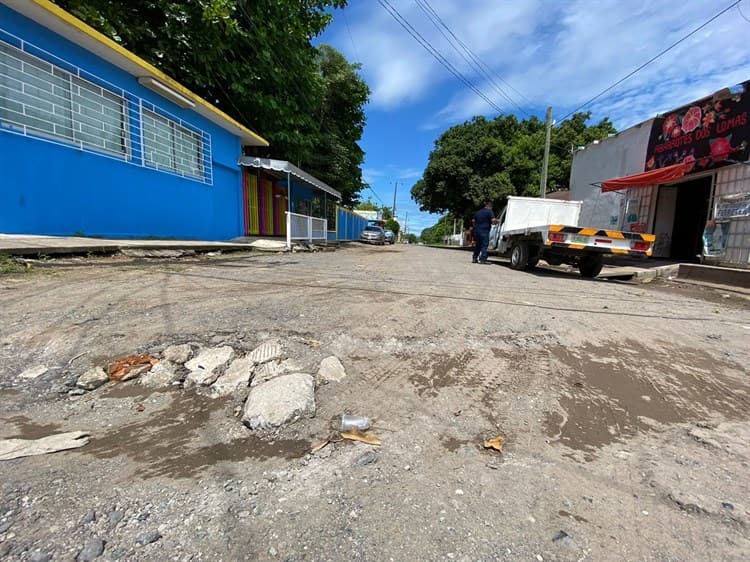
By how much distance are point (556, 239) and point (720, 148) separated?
6.32m

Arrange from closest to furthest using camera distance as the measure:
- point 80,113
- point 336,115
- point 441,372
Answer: point 441,372 < point 80,113 < point 336,115

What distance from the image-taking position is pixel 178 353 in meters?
2.58

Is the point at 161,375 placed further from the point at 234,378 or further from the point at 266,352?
the point at 266,352

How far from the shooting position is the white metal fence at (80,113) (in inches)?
211

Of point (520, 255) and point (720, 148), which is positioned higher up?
point (720, 148)

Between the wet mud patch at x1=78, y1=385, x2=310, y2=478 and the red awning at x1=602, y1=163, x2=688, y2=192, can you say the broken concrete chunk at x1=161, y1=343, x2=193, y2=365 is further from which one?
the red awning at x1=602, y1=163, x2=688, y2=192

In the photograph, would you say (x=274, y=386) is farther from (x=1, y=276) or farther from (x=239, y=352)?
(x=1, y=276)

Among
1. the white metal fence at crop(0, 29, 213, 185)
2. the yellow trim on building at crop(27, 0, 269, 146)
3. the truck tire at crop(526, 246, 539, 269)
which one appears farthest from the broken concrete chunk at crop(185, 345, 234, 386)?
the truck tire at crop(526, 246, 539, 269)

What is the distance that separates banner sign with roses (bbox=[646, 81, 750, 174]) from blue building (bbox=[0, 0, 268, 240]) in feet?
43.1

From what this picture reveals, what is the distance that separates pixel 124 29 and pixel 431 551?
11.6 m

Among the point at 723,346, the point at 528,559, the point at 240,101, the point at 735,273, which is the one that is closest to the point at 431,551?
the point at 528,559

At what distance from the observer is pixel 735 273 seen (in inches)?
280

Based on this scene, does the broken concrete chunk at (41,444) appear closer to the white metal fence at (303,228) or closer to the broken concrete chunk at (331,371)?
the broken concrete chunk at (331,371)

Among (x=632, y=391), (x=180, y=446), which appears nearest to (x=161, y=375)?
(x=180, y=446)
